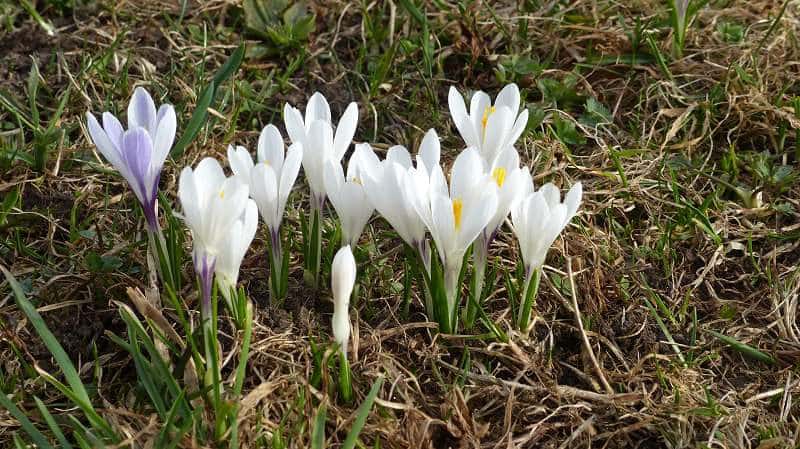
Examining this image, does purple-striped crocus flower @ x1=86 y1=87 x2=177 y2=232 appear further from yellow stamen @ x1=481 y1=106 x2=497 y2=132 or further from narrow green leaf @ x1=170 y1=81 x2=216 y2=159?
yellow stamen @ x1=481 y1=106 x2=497 y2=132

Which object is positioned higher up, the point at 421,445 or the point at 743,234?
the point at 421,445

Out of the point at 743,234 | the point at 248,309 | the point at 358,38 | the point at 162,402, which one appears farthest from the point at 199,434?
the point at 358,38

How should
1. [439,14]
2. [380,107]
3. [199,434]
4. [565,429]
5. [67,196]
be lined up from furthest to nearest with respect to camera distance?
[439,14]
[380,107]
[67,196]
[565,429]
[199,434]

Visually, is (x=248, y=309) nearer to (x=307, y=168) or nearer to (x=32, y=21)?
(x=307, y=168)

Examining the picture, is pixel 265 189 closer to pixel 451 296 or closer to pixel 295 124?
pixel 295 124

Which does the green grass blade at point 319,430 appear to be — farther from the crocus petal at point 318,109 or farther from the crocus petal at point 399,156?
the crocus petal at point 318,109

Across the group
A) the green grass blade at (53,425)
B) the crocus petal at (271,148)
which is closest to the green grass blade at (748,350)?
the crocus petal at (271,148)

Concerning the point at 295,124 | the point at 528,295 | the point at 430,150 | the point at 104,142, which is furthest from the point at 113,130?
the point at 528,295
